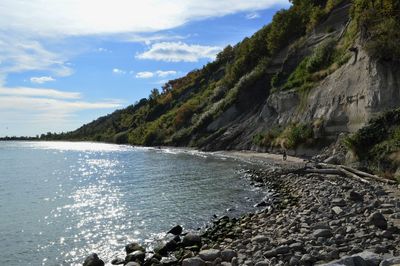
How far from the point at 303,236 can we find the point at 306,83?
46.5 m

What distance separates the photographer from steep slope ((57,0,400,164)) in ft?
124

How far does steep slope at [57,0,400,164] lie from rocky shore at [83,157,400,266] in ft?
50.1

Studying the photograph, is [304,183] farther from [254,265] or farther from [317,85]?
[317,85]

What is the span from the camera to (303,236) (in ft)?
54.1

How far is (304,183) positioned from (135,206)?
13163mm

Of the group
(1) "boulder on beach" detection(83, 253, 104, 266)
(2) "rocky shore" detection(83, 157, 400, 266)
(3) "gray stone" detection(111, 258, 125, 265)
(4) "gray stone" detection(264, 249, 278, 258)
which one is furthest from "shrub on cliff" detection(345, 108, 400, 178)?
(1) "boulder on beach" detection(83, 253, 104, 266)

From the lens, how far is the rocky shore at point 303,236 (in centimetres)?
1380

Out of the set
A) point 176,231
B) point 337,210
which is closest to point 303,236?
point 337,210

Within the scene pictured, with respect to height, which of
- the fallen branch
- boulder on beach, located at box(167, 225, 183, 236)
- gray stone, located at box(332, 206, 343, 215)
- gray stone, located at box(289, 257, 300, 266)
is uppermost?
the fallen branch

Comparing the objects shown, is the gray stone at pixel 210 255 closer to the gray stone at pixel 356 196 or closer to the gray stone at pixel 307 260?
the gray stone at pixel 307 260

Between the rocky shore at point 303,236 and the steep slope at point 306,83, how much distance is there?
15.3 metres

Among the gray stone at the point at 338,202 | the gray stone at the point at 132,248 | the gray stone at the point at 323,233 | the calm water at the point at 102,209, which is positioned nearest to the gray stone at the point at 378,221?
the gray stone at the point at 323,233

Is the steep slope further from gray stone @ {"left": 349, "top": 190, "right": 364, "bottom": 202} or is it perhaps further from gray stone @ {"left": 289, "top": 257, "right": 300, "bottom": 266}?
gray stone @ {"left": 289, "top": 257, "right": 300, "bottom": 266}

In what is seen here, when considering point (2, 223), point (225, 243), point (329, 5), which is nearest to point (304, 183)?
point (225, 243)
